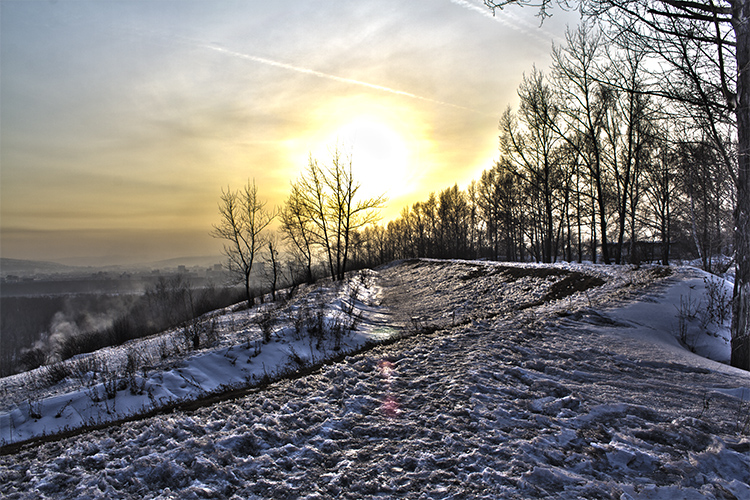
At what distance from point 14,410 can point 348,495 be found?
272 inches

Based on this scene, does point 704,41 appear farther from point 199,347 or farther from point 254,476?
point 199,347

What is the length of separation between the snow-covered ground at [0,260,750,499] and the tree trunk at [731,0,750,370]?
2.17 feet

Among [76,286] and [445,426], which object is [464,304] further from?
[76,286]

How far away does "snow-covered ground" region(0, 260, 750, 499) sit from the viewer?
2514mm

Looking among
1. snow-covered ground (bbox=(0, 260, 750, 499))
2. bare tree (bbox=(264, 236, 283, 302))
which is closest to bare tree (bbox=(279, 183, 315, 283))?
bare tree (bbox=(264, 236, 283, 302))

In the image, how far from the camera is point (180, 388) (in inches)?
236

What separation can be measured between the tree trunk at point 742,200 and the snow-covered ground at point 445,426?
66 centimetres

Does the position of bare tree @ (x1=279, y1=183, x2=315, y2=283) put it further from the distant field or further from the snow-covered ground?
the distant field

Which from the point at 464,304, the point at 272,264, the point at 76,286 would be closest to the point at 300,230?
the point at 272,264

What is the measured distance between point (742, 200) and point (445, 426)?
591cm

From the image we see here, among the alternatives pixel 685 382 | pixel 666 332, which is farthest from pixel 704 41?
pixel 685 382

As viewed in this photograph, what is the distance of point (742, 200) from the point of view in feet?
16.5

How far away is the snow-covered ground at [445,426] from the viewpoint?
2.51 metres

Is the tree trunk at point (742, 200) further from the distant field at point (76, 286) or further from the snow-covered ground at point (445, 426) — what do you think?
the distant field at point (76, 286)
